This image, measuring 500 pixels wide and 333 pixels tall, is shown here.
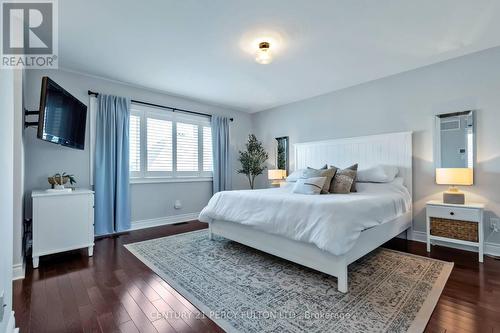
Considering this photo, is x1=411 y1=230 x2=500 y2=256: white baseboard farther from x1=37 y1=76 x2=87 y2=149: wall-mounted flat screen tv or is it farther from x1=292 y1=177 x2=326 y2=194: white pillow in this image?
x1=37 y1=76 x2=87 y2=149: wall-mounted flat screen tv

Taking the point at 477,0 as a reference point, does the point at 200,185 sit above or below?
below

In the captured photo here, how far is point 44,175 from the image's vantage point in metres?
3.32

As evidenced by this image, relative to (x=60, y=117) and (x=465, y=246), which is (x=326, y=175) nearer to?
(x=465, y=246)

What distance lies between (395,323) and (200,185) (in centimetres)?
414

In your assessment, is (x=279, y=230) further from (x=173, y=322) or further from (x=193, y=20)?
(x=193, y=20)

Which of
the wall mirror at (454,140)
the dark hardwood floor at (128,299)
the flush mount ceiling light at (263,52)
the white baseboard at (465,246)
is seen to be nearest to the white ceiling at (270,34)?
the flush mount ceiling light at (263,52)

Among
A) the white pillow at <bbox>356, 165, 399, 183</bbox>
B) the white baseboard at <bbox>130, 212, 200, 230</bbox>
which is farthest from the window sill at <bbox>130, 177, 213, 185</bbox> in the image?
the white pillow at <bbox>356, 165, 399, 183</bbox>

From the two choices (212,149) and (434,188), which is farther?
(212,149)

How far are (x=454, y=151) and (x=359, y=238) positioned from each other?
216 cm

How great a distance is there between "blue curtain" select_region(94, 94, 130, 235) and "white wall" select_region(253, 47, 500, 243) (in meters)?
3.52

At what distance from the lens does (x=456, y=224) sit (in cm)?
286

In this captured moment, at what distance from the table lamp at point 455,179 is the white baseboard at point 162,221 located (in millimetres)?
4193

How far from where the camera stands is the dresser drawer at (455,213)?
2.73m

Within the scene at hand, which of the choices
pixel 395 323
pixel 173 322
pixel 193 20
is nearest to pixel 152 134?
pixel 193 20
